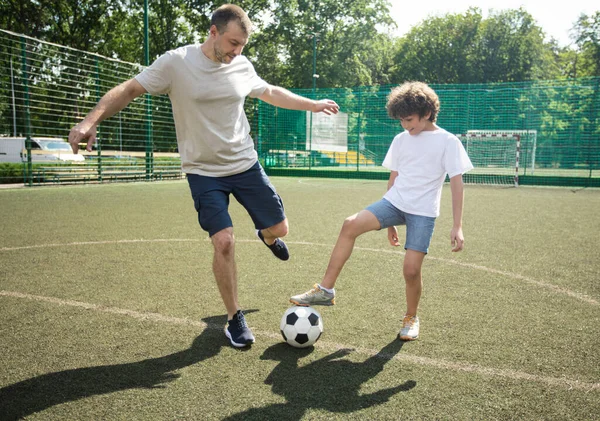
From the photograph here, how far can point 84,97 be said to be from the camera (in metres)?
16.1

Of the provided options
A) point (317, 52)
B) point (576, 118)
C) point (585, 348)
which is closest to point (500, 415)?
point (585, 348)

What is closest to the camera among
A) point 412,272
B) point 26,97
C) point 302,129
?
point 412,272

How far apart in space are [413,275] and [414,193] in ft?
1.86

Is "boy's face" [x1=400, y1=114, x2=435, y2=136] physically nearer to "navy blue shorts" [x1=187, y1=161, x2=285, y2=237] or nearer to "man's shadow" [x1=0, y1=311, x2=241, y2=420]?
"navy blue shorts" [x1=187, y1=161, x2=285, y2=237]

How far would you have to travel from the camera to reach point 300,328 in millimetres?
3092

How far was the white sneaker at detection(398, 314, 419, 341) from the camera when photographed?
3.25 meters

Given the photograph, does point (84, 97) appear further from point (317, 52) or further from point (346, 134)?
point (317, 52)

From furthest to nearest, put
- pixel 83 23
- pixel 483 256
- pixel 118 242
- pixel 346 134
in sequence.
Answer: pixel 83 23, pixel 346 134, pixel 118 242, pixel 483 256

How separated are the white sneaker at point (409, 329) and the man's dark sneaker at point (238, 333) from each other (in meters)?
0.98

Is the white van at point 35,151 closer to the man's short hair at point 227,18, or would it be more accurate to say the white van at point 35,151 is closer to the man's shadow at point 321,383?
the man's short hair at point 227,18

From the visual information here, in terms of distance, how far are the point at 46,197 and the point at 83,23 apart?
21403 millimetres

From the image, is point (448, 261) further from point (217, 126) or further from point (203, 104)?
point (203, 104)

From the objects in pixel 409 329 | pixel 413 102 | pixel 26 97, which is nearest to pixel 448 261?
pixel 409 329

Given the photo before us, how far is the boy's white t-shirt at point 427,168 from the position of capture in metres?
3.41
